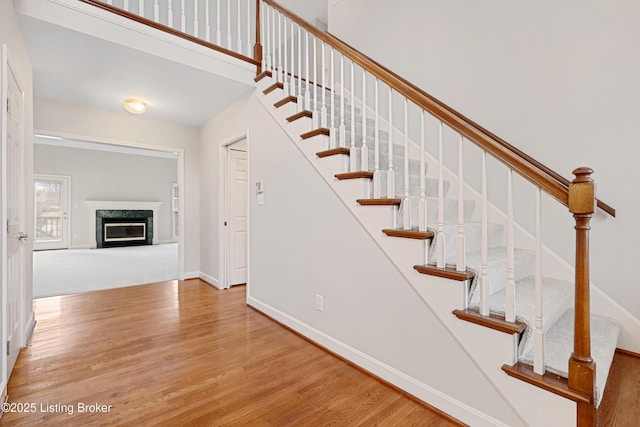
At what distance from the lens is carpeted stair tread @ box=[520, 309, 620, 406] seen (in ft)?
4.28

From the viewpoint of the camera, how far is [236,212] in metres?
4.12

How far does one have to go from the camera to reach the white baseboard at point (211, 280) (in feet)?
13.4

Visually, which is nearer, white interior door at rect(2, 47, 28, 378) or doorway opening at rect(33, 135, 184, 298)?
white interior door at rect(2, 47, 28, 378)

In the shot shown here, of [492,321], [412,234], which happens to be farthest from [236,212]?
[492,321]

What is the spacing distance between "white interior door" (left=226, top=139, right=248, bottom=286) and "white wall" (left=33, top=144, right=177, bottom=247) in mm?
6423

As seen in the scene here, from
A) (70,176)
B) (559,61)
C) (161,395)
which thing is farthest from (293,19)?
(70,176)

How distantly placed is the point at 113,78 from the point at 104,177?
6.67 metres

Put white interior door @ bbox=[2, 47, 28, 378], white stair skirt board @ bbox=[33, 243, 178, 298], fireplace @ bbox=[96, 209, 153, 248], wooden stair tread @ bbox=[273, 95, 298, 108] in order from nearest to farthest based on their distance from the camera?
white interior door @ bbox=[2, 47, 28, 378]
wooden stair tread @ bbox=[273, 95, 298, 108]
white stair skirt board @ bbox=[33, 243, 178, 298]
fireplace @ bbox=[96, 209, 153, 248]

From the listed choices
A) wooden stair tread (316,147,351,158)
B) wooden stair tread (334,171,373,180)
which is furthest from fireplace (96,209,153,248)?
wooden stair tread (334,171,373,180)

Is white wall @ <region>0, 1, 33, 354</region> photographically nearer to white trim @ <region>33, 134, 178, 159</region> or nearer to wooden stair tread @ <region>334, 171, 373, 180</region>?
wooden stair tread @ <region>334, 171, 373, 180</region>

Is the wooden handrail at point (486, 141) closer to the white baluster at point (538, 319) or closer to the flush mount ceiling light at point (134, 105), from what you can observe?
the white baluster at point (538, 319)

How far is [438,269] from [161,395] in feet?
5.79

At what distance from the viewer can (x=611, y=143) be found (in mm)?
2008

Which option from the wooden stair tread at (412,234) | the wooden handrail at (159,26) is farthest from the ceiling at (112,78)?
the wooden stair tread at (412,234)
